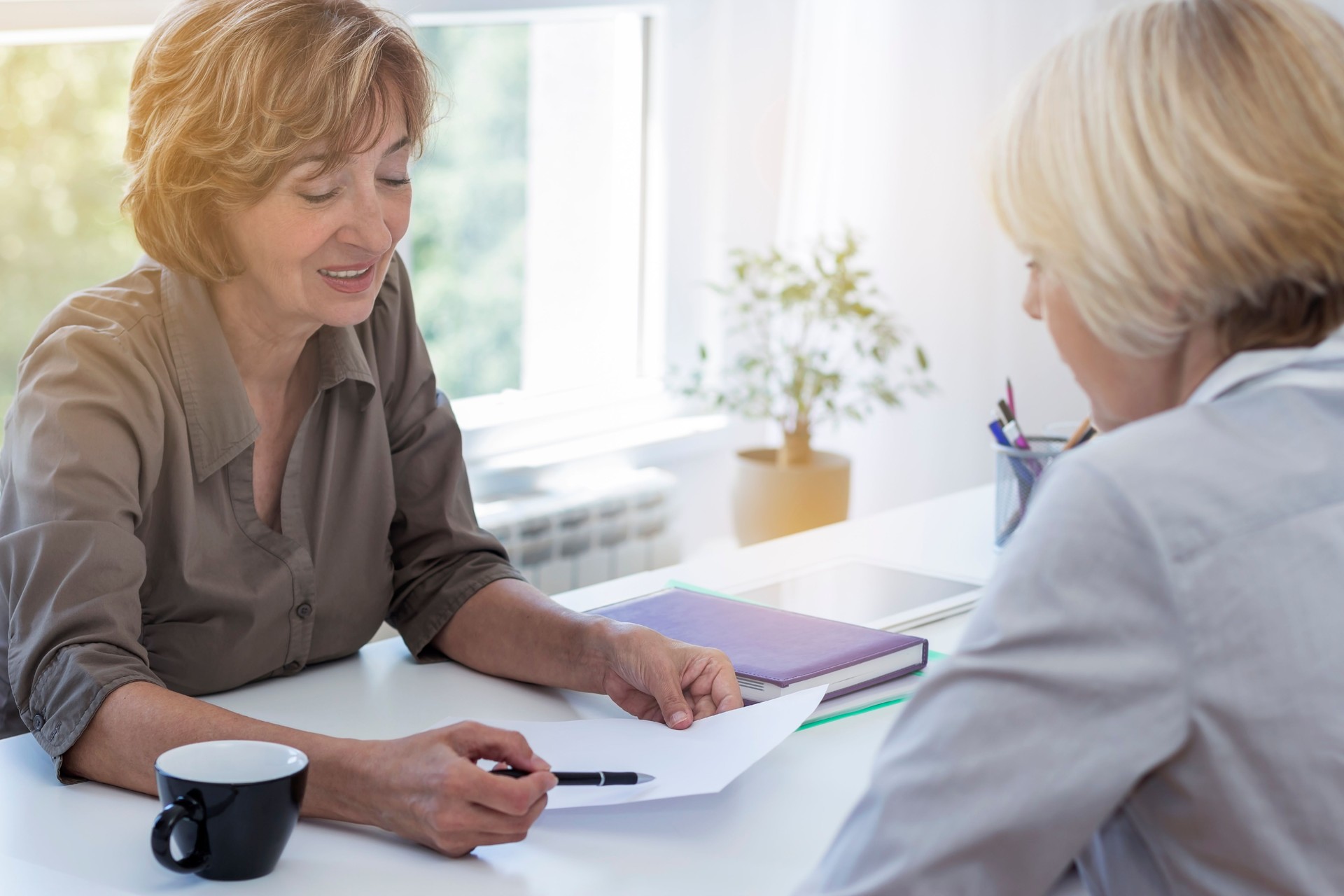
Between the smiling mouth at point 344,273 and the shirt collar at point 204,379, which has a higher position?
the smiling mouth at point 344,273

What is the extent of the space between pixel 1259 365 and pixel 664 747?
1.95ft

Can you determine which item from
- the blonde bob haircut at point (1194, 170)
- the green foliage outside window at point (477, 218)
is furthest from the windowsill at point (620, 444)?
the blonde bob haircut at point (1194, 170)

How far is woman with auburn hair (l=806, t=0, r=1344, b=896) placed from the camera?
67 centimetres

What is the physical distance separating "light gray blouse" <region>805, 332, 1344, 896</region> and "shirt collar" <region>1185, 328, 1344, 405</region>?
30 mm

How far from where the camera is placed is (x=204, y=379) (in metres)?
1.28

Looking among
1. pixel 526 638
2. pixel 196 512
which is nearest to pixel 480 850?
pixel 526 638

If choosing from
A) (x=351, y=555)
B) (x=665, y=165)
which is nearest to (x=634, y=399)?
→ (x=665, y=165)

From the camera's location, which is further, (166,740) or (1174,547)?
(166,740)

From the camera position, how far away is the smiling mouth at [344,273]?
4.40ft

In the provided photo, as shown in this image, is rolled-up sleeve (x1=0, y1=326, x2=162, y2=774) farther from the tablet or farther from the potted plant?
the potted plant

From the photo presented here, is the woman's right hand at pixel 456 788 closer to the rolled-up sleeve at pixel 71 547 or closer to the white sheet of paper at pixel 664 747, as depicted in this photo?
the white sheet of paper at pixel 664 747

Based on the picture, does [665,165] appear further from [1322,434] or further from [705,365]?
[1322,434]

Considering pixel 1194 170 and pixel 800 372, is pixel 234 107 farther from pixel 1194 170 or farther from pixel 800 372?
pixel 800 372

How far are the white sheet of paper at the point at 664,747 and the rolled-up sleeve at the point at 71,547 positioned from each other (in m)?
0.30
